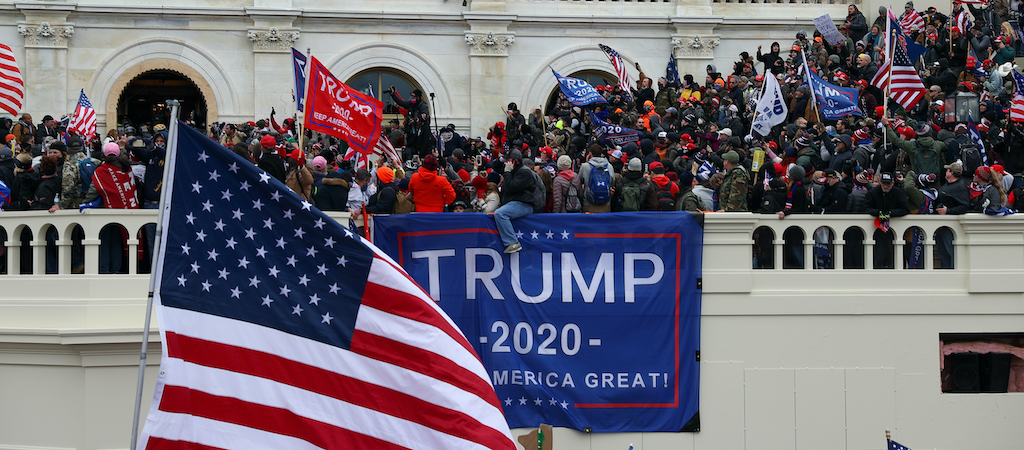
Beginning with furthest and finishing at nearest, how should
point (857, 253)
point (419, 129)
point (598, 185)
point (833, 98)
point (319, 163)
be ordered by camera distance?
point (419, 129), point (833, 98), point (319, 163), point (857, 253), point (598, 185)

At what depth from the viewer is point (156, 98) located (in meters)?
27.5

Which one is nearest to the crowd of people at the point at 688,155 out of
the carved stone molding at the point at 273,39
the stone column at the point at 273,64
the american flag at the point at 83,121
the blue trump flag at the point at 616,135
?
the blue trump flag at the point at 616,135

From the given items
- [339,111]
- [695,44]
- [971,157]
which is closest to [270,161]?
[339,111]

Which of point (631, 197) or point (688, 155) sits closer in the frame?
point (631, 197)

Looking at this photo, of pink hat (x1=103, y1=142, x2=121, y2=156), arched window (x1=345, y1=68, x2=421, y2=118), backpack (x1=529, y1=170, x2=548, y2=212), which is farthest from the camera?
arched window (x1=345, y1=68, x2=421, y2=118)

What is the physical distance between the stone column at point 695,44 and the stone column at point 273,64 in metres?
9.58

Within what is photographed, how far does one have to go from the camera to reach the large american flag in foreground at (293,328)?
671 centimetres

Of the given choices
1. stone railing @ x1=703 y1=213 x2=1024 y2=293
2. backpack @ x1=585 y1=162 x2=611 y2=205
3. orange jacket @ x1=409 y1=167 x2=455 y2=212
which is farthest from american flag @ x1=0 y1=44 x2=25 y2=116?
stone railing @ x1=703 y1=213 x2=1024 y2=293

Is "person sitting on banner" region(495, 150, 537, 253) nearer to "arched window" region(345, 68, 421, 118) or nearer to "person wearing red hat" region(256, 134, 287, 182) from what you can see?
"person wearing red hat" region(256, 134, 287, 182)

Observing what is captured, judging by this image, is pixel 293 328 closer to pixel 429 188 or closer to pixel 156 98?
pixel 429 188

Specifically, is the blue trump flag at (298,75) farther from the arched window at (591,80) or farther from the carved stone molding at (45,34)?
the arched window at (591,80)

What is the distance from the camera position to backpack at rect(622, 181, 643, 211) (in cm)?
1270

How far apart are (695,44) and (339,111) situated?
1540 cm

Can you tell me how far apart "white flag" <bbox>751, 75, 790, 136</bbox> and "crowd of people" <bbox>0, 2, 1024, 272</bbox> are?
31 centimetres
